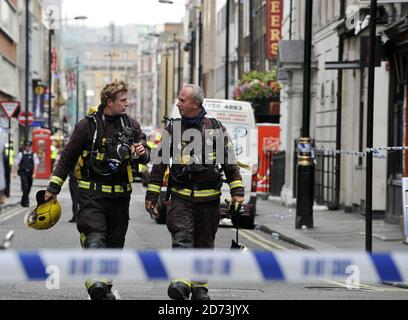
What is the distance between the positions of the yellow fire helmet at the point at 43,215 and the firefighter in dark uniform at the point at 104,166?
75 mm

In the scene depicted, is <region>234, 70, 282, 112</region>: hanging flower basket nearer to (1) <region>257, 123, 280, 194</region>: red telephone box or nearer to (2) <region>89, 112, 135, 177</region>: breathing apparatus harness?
(1) <region>257, 123, 280, 194</region>: red telephone box

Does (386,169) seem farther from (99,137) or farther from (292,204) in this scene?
(99,137)

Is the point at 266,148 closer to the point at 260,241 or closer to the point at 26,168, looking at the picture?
the point at 26,168

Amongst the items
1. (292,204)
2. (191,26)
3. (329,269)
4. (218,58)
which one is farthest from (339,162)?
(191,26)

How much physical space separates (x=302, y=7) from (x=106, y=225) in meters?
27.6

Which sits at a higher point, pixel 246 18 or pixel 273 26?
pixel 246 18

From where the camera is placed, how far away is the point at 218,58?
3317 inches

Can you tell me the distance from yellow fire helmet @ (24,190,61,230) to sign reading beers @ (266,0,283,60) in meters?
37.1

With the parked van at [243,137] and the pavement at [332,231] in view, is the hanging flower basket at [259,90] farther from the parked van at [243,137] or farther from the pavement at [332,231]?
the parked van at [243,137]

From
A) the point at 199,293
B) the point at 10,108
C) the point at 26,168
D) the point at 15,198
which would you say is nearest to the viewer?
the point at 199,293

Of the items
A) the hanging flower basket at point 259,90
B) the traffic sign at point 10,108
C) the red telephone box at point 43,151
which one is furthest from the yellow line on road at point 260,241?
the red telephone box at point 43,151

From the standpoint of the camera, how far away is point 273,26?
47.2m

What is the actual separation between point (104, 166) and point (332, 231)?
1288cm

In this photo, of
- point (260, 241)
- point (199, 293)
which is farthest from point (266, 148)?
point (199, 293)
